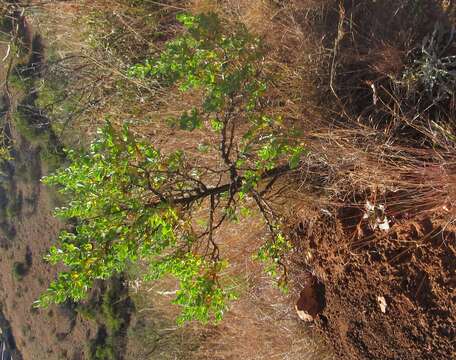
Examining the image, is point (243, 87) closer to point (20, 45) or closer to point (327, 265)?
point (327, 265)

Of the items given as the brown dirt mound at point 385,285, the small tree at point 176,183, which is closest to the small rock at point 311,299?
the brown dirt mound at point 385,285

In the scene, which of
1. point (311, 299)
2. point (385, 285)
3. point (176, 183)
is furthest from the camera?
point (311, 299)

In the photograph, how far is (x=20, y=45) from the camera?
6234 millimetres

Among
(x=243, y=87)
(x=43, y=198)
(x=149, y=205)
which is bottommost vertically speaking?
(x=43, y=198)

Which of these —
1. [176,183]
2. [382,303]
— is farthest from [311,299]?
[176,183]

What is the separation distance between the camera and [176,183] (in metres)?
3.01

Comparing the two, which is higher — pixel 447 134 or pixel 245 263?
pixel 447 134

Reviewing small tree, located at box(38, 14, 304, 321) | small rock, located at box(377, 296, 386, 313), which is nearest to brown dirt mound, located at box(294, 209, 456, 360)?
small rock, located at box(377, 296, 386, 313)

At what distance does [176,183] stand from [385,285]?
1.46 metres

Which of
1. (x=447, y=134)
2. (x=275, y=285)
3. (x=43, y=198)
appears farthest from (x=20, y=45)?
(x=447, y=134)

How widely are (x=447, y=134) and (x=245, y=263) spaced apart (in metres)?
2.02

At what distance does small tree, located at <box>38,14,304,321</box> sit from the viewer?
2.61 m

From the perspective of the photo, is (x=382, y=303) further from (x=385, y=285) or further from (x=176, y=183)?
(x=176, y=183)

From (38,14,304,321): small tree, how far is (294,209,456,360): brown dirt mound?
40 centimetres
